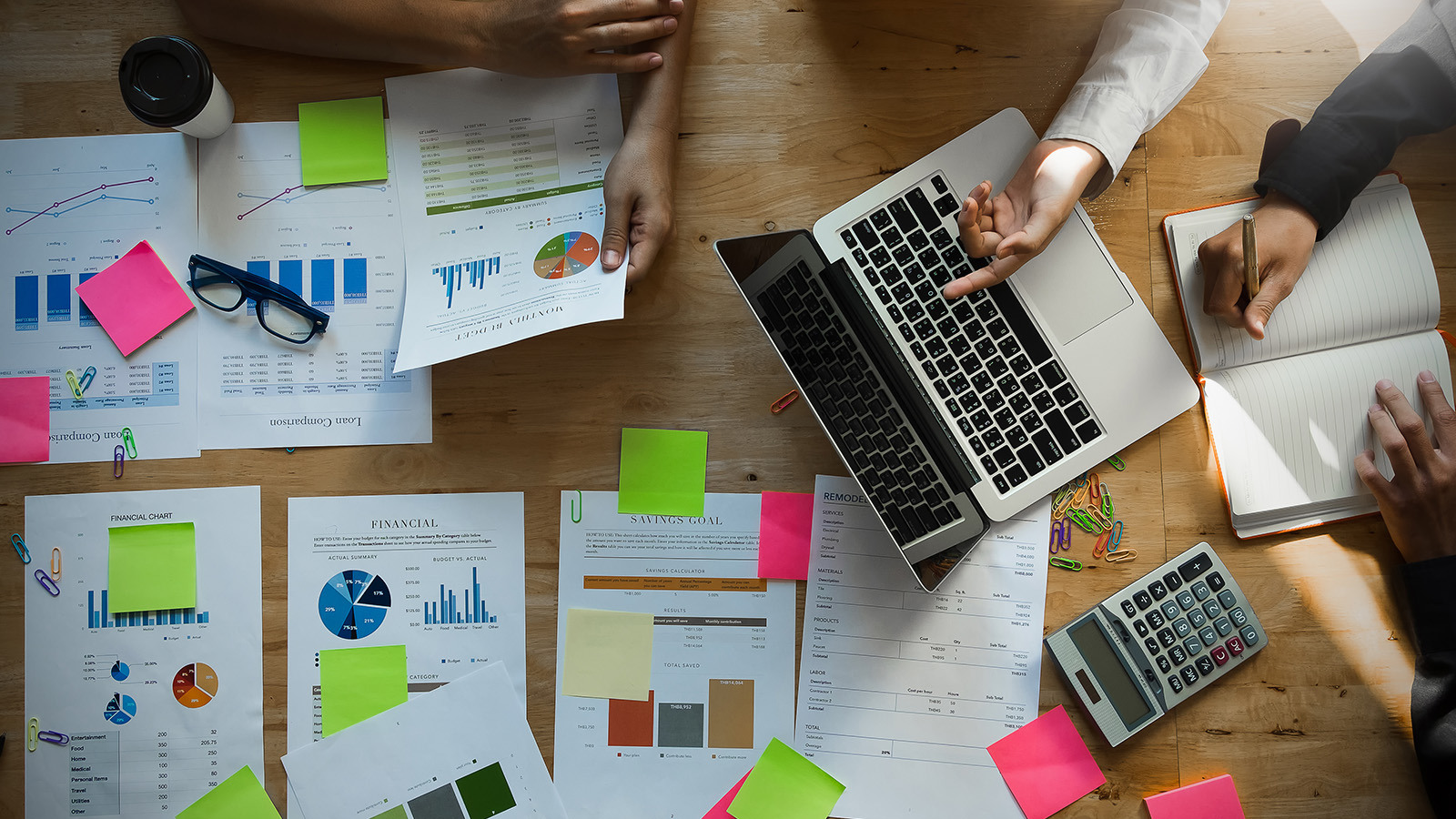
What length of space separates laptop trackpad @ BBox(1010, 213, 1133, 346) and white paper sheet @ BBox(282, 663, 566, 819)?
0.76 m

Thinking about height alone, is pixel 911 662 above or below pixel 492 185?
below

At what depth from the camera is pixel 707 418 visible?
986 millimetres

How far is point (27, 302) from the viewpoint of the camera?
100 centimetres

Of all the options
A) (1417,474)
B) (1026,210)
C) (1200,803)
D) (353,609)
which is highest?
(1026,210)

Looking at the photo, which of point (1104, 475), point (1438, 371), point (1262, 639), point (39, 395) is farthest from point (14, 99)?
point (1438, 371)

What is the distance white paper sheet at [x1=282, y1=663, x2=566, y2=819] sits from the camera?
973 millimetres

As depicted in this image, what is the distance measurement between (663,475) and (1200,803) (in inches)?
28.8

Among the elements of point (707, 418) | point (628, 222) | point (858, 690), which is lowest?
point (858, 690)

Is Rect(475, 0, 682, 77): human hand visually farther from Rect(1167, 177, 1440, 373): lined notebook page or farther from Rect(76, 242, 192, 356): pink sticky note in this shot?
Rect(1167, 177, 1440, 373): lined notebook page

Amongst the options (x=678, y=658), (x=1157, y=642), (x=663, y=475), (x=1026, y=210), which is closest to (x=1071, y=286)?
(x=1026, y=210)

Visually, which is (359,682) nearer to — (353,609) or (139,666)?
(353,609)

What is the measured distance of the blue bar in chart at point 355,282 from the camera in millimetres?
994

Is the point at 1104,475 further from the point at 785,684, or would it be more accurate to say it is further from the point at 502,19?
the point at 502,19

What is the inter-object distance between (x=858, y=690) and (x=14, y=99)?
1240 mm
